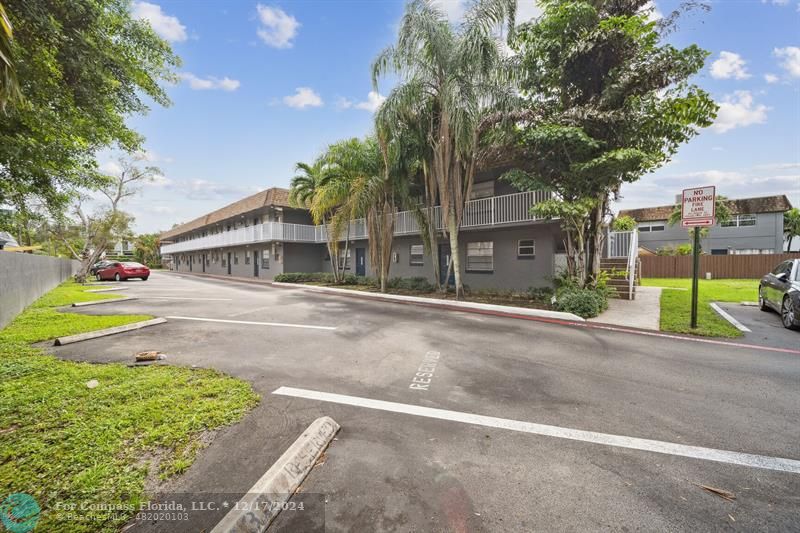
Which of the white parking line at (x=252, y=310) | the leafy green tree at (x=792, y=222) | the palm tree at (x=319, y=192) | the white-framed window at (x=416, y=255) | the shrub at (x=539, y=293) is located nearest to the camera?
the white parking line at (x=252, y=310)

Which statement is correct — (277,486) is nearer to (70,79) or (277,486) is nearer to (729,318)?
(70,79)

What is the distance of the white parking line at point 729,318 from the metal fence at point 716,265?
13802 mm

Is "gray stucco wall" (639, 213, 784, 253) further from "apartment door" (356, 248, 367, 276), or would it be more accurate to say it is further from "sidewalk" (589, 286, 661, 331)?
"apartment door" (356, 248, 367, 276)

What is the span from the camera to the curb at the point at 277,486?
182cm

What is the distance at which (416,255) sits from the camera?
17.6 metres

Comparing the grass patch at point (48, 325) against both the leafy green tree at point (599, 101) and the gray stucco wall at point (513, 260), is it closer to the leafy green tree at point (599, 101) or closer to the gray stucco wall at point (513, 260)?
the leafy green tree at point (599, 101)

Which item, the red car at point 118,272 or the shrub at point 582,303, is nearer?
the shrub at point 582,303

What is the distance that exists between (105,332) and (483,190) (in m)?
14.4

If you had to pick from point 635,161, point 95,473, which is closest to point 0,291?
point 95,473

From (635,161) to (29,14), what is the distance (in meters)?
13.1

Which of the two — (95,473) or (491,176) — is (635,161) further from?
(95,473)

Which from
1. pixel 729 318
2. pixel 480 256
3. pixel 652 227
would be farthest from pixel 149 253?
pixel 652 227

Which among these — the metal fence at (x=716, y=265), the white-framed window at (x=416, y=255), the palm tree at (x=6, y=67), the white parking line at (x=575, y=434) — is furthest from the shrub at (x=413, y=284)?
the metal fence at (x=716, y=265)

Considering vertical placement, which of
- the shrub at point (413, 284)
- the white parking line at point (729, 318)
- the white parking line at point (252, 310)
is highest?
the shrub at point (413, 284)
